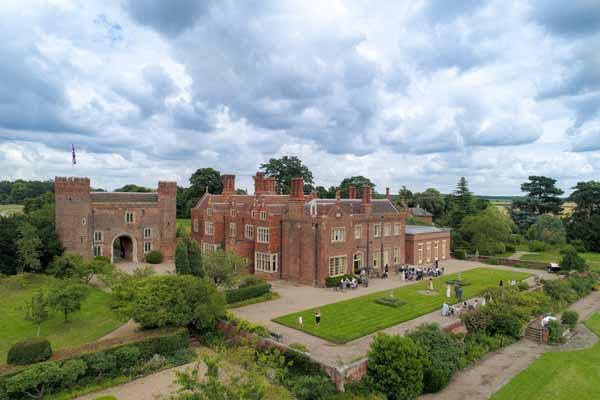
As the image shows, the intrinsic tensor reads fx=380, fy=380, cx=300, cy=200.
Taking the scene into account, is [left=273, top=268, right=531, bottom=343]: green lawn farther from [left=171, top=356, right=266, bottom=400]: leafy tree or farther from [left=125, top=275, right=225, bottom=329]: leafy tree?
[left=171, top=356, right=266, bottom=400]: leafy tree

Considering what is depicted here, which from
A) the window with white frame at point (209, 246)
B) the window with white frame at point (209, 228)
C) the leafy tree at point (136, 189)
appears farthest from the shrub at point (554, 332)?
the leafy tree at point (136, 189)

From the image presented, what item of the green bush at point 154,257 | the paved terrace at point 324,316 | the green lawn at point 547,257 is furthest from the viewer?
the green lawn at point 547,257

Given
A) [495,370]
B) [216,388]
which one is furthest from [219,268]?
[495,370]

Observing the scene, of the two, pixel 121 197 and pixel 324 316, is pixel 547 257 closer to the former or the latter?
pixel 324 316

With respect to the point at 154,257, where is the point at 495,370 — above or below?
below

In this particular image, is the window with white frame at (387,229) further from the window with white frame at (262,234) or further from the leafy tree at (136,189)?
the leafy tree at (136,189)

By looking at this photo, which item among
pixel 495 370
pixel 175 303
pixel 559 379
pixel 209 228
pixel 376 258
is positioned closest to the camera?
pixel 559 379

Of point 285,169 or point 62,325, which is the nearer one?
point 62,325
